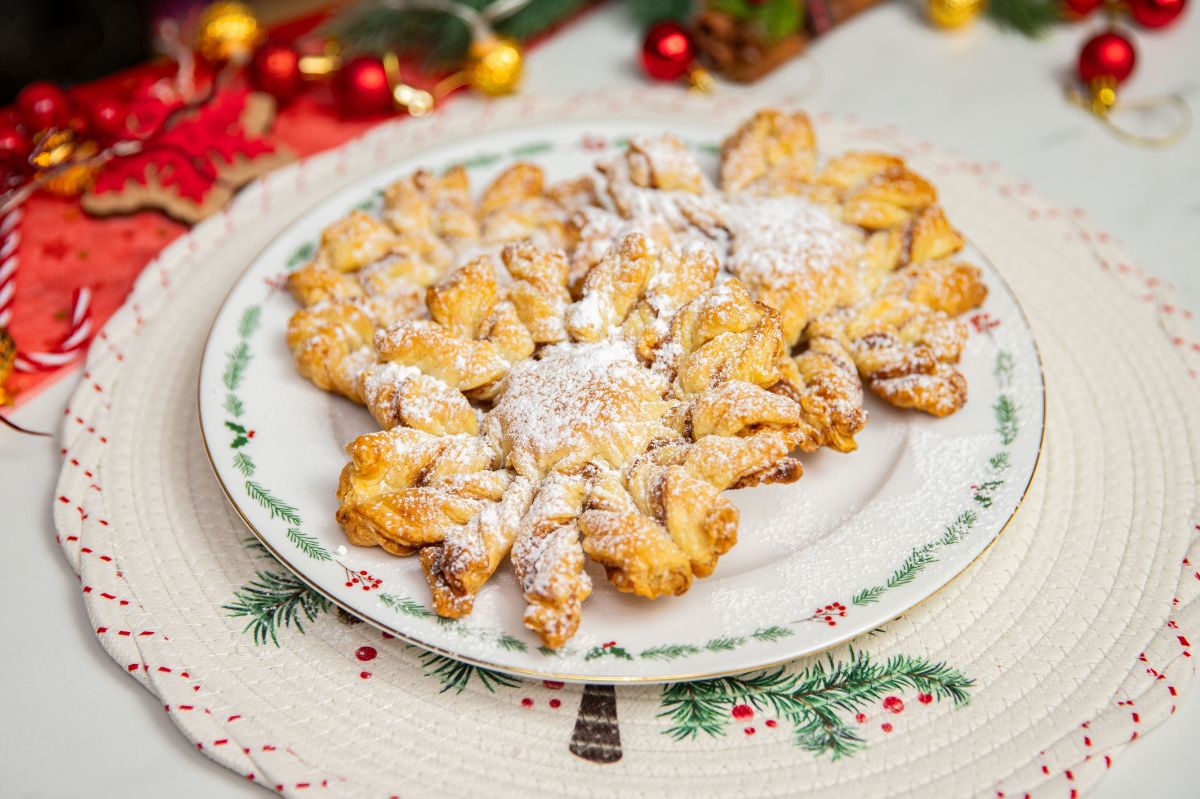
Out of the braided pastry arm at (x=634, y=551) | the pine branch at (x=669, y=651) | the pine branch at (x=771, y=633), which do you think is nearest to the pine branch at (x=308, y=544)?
the braided pastry arm at (x=634, y=551)

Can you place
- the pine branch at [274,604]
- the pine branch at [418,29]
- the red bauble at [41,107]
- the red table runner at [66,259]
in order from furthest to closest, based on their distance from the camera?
the pine branch at [418,29] < the red bauble at [41,107] < the red table runner at [66,259] < the pine branch at [274,604]

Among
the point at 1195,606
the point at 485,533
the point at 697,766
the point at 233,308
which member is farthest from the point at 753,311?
the point at 233,308

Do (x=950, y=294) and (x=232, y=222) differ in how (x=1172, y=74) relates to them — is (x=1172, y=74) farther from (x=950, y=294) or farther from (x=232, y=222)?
(x=232, y=222)

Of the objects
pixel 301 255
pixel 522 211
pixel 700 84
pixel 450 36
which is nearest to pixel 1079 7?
pixel 700 84

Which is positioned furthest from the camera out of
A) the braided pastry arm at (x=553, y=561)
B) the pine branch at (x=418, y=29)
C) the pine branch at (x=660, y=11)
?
the pine branch at (x=660, y=11)

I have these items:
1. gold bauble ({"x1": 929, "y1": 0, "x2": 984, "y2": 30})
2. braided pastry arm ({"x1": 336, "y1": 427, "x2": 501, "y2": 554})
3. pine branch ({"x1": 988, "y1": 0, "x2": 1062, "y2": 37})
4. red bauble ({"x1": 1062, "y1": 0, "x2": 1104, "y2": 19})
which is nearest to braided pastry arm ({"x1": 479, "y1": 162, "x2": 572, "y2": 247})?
braided pastry arm ({"x1": 336, "y1": 427, "x2": 501, "y2": 554})

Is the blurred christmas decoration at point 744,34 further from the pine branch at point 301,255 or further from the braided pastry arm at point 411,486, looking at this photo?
the braided pastry arm at point 411,486

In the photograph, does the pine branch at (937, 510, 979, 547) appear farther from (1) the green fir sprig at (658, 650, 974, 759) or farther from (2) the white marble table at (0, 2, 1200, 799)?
(2) the white marble table at (0, 2, 1200, 799)

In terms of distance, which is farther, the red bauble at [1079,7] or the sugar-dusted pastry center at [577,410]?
the red bauble at [1079,7]
